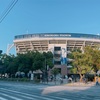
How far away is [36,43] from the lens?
377 feet

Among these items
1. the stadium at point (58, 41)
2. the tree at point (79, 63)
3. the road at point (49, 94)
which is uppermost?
the stadium at point (58, 41)

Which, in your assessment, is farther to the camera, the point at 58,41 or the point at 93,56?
the point at 58,41

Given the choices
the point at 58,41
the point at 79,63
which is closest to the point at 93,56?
the point at 79,63

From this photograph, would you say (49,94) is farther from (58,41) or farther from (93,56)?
(58,41)

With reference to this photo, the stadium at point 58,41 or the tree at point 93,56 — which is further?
the stadium at point 58,41

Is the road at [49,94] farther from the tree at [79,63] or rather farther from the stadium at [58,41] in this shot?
the stadium at [58,41]

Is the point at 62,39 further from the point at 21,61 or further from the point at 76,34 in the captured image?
the point at 21,61

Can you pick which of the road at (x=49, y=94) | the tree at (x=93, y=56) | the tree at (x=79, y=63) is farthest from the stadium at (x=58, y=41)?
the road at (x=49, y=94)

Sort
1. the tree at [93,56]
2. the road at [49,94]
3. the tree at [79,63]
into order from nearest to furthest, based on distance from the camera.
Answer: the road at [49,94]
the tree at [79,63]
the tree at [93,56]

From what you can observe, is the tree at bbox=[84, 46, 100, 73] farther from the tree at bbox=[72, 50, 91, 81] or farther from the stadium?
the stadium

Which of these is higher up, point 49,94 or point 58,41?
point 58,41

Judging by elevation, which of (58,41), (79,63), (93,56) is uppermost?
(58,41)

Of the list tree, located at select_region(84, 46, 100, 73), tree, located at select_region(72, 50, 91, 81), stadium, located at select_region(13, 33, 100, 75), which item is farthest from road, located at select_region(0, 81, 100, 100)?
stadium, located at select_region(13, 33, 100, 75)

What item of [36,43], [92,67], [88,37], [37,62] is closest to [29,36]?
[36,43]
